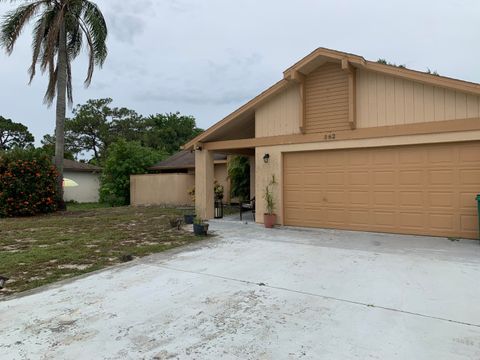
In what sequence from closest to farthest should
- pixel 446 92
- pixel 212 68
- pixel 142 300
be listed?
pixel 142 300 → pixel 446 92 → pixel 212 68

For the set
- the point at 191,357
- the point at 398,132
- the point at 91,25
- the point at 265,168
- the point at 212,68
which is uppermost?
the point at 91,25

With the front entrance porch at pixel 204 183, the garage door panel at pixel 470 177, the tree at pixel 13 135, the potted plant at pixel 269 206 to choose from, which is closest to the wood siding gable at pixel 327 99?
the potted plant at pixel 269 206

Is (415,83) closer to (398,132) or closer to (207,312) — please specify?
(398,132)

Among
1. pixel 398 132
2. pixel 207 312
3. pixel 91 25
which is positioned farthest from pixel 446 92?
pixel 91 25

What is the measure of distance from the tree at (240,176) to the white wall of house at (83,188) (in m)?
13.2

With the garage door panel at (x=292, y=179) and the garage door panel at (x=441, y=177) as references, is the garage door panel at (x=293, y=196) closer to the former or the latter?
the garage door panel at (x=292, y=179)

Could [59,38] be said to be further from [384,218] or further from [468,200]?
[468,200]

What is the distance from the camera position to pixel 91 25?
14883mm

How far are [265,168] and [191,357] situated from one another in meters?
7.76

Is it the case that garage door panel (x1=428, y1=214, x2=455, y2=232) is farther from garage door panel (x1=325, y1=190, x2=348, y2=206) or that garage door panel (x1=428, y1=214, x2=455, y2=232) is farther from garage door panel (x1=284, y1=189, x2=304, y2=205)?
garage door panel (x1=284, y1=189, x2=304, y2=205)

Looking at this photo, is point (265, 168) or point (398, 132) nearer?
point (398, 132)

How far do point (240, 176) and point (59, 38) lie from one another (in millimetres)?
10136

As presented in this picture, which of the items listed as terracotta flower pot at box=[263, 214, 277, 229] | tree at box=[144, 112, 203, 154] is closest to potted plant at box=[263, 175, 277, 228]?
terracotta flower pot at box=[263, 214, 277, 229]

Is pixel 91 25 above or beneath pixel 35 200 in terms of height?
above
